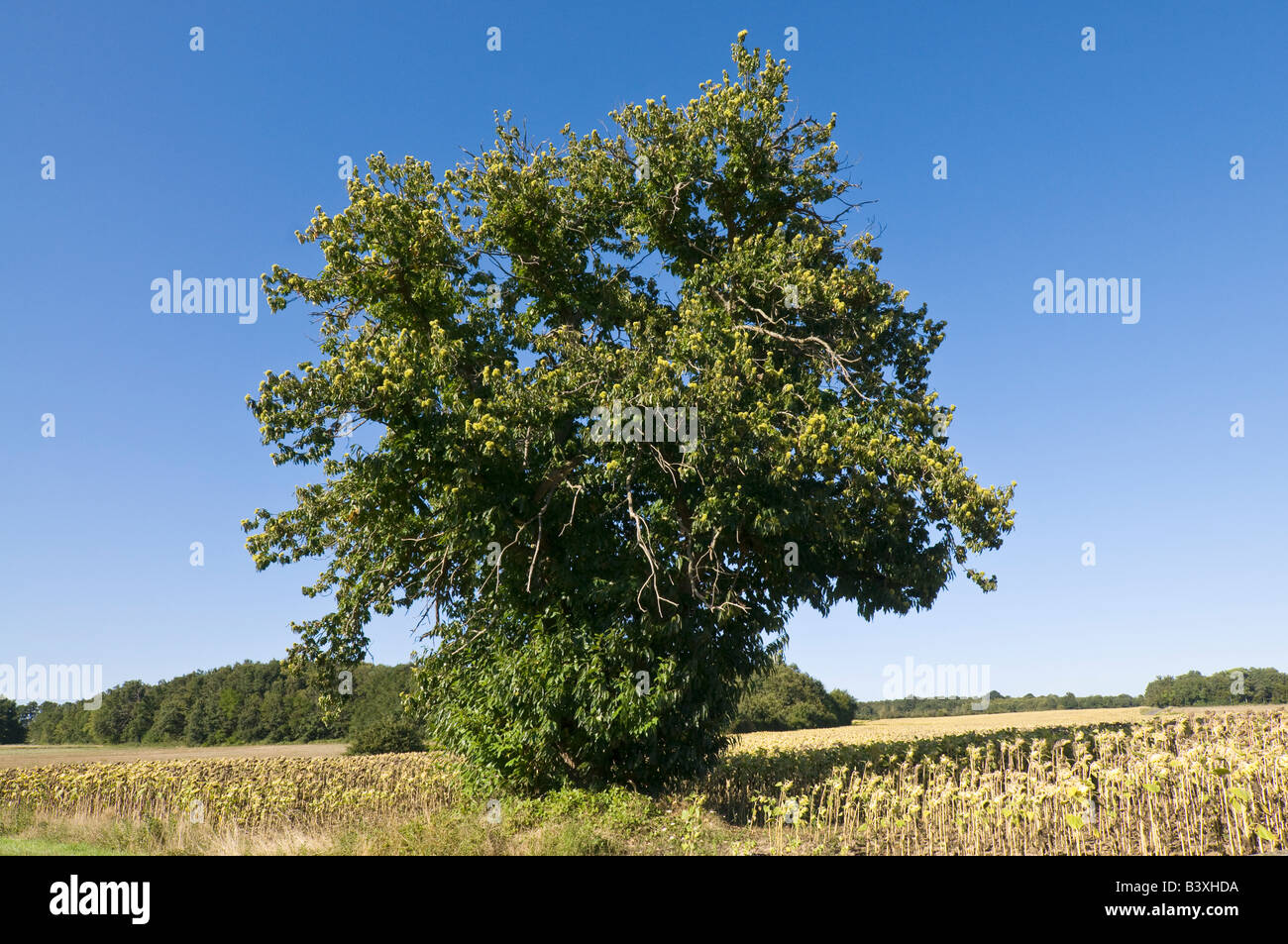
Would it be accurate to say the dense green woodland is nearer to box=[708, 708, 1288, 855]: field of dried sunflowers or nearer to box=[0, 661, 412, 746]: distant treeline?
box=[0, 661, 412, 746]: distant treeline

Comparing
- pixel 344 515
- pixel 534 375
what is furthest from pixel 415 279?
pixel 344 515

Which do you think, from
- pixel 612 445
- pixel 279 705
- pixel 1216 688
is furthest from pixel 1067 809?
pixel 1216 688

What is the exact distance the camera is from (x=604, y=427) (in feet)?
52.0

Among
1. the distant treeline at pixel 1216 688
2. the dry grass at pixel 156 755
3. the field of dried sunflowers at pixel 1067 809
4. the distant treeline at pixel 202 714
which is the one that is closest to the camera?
the field of dried sunflowers at pixel 1067 809

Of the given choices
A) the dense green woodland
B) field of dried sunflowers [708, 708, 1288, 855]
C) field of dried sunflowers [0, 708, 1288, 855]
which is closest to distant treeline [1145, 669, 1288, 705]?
the dense green woodland

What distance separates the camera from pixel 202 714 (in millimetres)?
88688

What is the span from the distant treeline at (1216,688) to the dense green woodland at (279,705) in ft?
0.43

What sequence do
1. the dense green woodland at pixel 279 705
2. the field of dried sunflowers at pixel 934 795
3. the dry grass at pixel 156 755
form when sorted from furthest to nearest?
1. the dense green woodland at pixel 279 705
2. the dry grass at pixel 156 755
3. the field of dried sunflowers at pixel 934 795

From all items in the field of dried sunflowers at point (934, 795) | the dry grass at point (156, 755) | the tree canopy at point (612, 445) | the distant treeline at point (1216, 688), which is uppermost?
the tree canopy at point (612, 445)

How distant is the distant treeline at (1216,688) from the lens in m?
87.2

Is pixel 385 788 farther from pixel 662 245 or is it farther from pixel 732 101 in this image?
pixel 732 101

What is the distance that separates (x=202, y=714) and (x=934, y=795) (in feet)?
319

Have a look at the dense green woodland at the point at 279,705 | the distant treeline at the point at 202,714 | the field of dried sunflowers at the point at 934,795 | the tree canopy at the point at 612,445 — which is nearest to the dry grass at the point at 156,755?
the dense green woodland at the point at 279,705

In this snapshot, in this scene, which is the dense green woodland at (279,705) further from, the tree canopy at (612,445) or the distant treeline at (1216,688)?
the tree canopy at (612,445)
